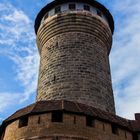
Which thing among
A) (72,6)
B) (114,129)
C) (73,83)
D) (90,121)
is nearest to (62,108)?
(90,121)

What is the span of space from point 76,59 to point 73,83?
130cm

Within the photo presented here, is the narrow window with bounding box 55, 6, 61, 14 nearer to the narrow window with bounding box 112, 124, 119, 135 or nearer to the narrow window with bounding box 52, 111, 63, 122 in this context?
the narrow window with bounding box 52, 111, 63, 122

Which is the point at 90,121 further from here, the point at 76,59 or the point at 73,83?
the point at 76,59

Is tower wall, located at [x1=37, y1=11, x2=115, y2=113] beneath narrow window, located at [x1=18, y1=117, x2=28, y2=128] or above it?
above

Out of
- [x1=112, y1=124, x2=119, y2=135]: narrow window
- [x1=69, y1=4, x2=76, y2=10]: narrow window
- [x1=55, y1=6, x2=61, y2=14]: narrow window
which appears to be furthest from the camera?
[x1=55, y1=6, x2=61, y2=14]: narrow window

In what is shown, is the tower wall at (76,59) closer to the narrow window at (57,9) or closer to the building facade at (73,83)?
the building facade at (73,83)

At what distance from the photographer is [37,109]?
1105 cm

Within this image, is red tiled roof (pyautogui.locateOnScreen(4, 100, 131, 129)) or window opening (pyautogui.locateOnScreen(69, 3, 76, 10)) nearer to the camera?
red tiled roof (pyautogui.locateOnScreen(4, 100, 131, 129))

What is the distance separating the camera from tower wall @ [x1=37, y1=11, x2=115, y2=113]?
44.8 ft

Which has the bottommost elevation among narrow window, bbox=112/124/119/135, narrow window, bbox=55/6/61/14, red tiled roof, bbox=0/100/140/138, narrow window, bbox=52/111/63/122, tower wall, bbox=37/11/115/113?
narrow window, bbox=112/124/119/135

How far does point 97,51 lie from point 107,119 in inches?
182

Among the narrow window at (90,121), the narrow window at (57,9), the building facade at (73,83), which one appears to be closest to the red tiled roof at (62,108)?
the building facade at (73,83)

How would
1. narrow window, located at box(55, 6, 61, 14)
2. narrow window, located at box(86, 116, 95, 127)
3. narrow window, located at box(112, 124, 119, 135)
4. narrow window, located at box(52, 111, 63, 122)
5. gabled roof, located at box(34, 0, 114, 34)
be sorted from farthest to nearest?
gabled roof, located at box(34, 0, 114, 34) < narrow window, located at box(55, 6, 61, 14) < narrow window, located at box(112, 124, 119, 135) < narrow window, located at box(86, 116, 95, 127) < narrow window, located at box(52, 111, 63, 122)

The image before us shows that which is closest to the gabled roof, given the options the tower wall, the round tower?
the round tower
